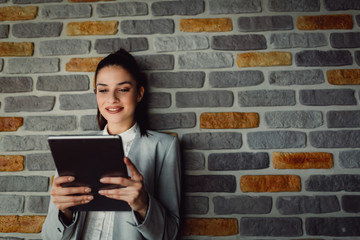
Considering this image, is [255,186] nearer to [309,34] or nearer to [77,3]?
[309,34]

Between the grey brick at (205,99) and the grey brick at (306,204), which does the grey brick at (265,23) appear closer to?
the grey brick at (205,99)

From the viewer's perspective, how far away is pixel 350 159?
3.52 feet

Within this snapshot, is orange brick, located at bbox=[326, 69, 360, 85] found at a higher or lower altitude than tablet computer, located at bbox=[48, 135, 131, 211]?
higher

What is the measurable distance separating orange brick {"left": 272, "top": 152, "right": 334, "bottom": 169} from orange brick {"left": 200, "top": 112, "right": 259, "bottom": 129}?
0.21m

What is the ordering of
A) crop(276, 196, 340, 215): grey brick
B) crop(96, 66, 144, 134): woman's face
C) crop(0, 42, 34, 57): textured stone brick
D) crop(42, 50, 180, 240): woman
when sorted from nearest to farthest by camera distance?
1. crop(42, 50, 180, 240): woman
2. crop(96, 66, 144, 134): woman's face
3. crop(276, 196, 340, 215): grey brick
4. crop(0, 42, 34, 57): textured stone brick

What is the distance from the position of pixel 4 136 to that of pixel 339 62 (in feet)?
5.47

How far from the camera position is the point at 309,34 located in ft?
3.69

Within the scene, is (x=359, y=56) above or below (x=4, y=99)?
above

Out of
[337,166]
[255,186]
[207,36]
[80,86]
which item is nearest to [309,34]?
[207,36]

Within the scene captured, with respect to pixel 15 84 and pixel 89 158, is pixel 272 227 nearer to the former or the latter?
pixel 89 158

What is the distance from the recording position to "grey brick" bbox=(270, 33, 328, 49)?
1120 mm

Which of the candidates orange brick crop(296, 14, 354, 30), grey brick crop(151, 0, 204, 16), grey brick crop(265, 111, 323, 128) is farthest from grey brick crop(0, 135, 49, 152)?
orange brick crop(296, 14, 354, 30)

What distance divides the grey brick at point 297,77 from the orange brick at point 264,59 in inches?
2.0

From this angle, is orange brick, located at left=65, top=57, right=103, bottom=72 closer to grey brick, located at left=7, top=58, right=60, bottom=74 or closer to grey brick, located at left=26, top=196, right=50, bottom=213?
grey brick, located at left=7, top=58, right=60, bottom=74
